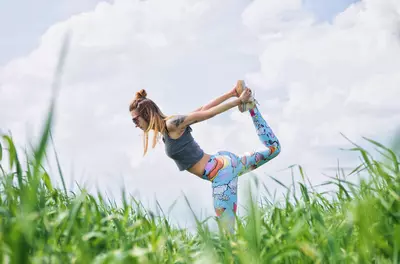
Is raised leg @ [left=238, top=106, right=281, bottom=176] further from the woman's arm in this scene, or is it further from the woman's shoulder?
the woman's shoulder

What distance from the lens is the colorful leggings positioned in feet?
21.1

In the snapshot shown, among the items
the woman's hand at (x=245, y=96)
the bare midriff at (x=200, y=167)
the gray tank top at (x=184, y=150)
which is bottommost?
the bare midriff at (x=200, y=167)

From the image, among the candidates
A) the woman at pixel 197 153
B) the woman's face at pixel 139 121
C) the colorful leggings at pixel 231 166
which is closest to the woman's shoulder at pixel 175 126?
the woman at pixel 197 153

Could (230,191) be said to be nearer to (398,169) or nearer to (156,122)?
(156,122)

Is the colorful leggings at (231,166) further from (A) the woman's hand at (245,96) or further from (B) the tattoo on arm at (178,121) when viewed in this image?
(B) the tattoo on arm at (178,121)

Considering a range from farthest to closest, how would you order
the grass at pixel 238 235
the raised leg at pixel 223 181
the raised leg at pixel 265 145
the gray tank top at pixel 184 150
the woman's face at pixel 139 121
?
the raised leg at pixel 265 145 → the woman's face at pixel 139 121 → the gray tank top at pixel 184 150 → the raised leg at pixel 223 181 → the grass at pixel 238 235

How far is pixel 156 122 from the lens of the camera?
6.58 m

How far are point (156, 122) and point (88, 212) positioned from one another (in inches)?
162

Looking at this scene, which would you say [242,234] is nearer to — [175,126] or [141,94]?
[175,126]

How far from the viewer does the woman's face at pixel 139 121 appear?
672 centimetres

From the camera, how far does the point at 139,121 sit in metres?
6.74

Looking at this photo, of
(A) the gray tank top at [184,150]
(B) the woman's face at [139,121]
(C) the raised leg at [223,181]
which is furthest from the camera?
(B) the woman's face at [139,121]

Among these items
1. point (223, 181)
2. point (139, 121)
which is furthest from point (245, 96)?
point (139, 121)

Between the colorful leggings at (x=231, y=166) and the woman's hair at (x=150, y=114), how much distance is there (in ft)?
2.31
